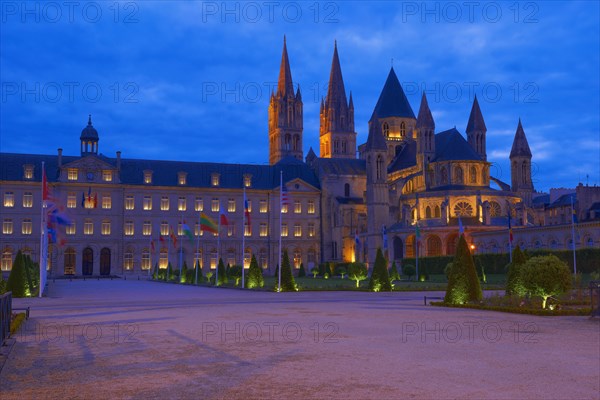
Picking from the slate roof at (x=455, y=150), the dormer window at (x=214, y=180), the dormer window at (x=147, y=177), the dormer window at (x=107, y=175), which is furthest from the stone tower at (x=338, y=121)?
the dormer window at (x=107, y=175)

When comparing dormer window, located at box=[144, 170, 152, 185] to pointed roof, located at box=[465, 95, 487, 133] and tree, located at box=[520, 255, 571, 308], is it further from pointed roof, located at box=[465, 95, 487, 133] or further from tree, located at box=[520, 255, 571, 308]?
tree, located at box=[520, 255, 571, 308]

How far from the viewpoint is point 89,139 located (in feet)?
253

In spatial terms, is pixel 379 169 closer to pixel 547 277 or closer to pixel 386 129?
pixel 386 129

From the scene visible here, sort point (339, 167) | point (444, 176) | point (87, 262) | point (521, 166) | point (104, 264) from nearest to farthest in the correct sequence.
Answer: point (87, 262) → point (104, 264) → point (444, 176) → point (339, 167) → point (521, 166)

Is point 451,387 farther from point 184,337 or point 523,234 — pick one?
point 523,234

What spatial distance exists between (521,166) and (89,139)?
180ft

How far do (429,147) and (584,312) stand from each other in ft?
229

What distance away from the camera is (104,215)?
77.2 metres

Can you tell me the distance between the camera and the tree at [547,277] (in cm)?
2122

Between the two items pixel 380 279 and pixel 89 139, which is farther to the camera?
pixel 89 139

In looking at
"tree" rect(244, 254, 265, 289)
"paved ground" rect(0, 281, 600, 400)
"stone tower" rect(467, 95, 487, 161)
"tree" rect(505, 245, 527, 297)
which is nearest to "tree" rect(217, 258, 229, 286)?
"tree" rect(244, 254, 265, 289)

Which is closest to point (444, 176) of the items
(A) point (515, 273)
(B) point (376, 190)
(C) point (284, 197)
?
(B) point (376, 190)

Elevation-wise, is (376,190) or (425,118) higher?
(425,118)

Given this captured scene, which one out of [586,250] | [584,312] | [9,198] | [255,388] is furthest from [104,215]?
[255,388]
